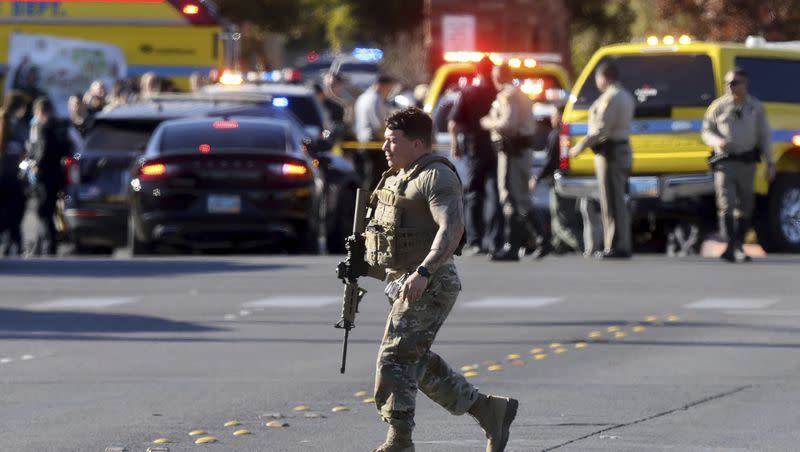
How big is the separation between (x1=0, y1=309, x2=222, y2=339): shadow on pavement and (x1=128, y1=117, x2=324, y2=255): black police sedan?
471 cm

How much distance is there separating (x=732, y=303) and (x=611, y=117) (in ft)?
12.9

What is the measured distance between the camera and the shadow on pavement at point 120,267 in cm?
1891

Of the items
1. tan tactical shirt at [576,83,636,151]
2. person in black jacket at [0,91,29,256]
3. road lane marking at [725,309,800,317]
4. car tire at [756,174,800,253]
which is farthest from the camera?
person in black jacket at [0,91,29,256]

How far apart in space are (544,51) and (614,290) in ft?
134

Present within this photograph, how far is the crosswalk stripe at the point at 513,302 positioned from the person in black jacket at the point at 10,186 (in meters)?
7.84

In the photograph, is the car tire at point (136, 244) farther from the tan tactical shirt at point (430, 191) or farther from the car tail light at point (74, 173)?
the tan tactical shirt at point (430, 191)

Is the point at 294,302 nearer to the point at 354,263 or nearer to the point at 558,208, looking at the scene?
the point at 558,208

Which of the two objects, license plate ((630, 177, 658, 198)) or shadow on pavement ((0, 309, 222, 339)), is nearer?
shadow on pavement ((0, 309, 222, 339))

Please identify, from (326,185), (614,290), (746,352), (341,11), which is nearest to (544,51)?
(341,11)

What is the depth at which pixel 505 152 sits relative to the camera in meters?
19.4

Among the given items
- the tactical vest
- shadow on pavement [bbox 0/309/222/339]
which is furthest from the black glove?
shadow on pavement [bbox 0/309/222/339]

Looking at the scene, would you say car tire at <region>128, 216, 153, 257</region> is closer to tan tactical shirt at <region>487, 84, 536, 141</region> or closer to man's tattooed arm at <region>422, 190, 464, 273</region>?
tan tactical shirt at <region>487, 84, 536, 141</region>

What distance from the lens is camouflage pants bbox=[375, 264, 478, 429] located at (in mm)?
8211

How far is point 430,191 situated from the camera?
27.0 ft
